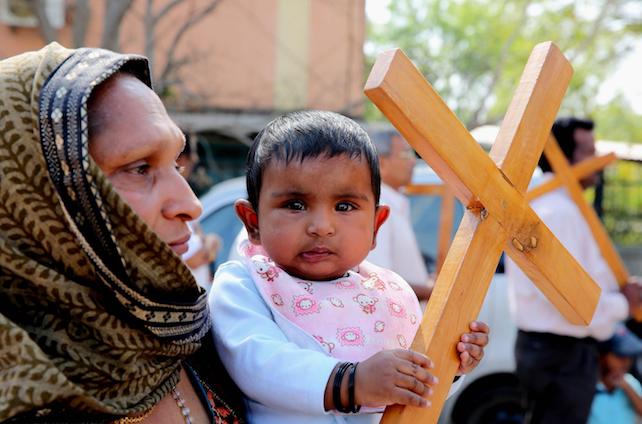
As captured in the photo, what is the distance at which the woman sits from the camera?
4.03 ft

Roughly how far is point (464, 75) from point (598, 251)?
47.6 feet

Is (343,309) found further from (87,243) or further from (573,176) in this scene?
(573,176)

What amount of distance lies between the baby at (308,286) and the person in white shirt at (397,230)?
5.70 ft

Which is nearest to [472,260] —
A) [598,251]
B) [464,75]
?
[598,251]

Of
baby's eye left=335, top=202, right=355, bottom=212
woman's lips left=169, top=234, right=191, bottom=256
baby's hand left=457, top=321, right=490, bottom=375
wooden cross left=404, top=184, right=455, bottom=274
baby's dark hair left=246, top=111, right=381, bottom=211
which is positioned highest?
wooden cross left=404, top=184, right=455, bottom=274

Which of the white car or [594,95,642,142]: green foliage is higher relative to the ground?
[594,95,642,142]: green foliage

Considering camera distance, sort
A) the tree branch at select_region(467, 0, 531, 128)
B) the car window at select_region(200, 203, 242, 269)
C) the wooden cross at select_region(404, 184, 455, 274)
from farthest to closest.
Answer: the tree branch at select_region(467, 0, 531, 128), the car window at select_region(200, 203, 242, 269), the wooden cross at select_region(404, 184, 455, 274)

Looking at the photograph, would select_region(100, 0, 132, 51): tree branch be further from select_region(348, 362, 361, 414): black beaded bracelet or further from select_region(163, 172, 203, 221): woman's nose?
select_region(348, 362, 361, 414): black beaded bracelet

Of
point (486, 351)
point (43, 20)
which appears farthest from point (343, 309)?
point (43, 20)

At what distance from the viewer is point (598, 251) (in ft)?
13.0

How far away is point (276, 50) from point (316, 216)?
11703 millimetres

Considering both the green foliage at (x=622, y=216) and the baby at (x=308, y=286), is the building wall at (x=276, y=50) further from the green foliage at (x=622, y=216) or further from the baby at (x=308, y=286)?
the baby at (x=308, y=286)

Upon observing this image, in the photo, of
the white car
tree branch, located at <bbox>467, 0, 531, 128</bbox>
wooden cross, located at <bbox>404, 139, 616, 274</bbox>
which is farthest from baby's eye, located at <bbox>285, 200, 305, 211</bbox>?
tree branch, located at <bbox>467, 0, 531, 128</bbox>

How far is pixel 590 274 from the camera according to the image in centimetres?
386
